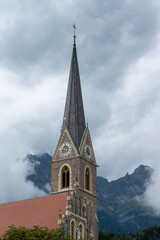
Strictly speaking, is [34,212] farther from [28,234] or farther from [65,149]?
[28,234]

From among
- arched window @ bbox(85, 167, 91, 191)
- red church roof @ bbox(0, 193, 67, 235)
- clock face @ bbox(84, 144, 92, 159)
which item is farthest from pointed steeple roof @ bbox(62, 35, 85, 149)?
red church roof @ bbox(0, 193, 67, 235)

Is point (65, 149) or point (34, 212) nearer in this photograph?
point (34, 212)

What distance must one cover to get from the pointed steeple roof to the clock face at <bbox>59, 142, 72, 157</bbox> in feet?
3.26

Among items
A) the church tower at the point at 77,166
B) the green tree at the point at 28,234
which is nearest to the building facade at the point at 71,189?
the church tower at the point at 77,166

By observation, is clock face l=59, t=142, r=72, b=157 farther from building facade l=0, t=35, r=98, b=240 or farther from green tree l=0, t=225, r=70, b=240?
green tree l=0, t=225, r=70, b=240

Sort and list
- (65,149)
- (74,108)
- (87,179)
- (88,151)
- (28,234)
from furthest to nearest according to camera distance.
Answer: (74,108)
(88,151)
(65,149)
(87,179)
(28,234)

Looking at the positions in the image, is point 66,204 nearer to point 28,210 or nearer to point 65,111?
point 28,210

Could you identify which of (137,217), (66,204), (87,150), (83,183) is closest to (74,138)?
(87,150)

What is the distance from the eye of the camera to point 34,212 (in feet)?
160

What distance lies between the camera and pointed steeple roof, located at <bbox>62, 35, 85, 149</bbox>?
59.0m

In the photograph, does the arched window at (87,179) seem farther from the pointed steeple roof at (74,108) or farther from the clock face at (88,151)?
the pointed steeple roof at (74,108)

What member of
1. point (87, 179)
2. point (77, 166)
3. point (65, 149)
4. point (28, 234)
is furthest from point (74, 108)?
point (28, 234)

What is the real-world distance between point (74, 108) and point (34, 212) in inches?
679

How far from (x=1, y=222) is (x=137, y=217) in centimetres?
14264
